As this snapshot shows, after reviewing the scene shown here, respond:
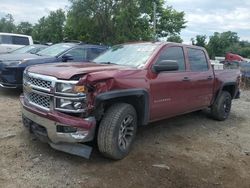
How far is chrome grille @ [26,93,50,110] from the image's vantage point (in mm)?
4758

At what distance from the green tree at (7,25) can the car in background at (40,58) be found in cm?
5264

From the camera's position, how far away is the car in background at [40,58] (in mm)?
8906

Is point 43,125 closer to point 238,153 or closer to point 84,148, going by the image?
point 84,148

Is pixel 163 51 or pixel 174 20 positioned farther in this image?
pixel 174 20

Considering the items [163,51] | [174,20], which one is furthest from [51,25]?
[163,51]

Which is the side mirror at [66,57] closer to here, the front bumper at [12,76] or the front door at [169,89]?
the front bumper at [12,76]

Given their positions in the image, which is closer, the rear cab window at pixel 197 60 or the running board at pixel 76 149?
the running board at pixel 76 149

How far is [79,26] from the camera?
24719 mm

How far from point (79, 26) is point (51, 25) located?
19569 millimetres

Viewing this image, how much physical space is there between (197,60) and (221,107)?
1.52m

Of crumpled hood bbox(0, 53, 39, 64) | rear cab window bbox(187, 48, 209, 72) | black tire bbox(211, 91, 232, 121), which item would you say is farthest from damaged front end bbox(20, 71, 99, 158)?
crumpled hood bbox(0, 53, 39, 64)

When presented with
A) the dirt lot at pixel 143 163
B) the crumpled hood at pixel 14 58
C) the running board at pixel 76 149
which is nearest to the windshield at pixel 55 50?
the crumpled hood at pixel 14 58

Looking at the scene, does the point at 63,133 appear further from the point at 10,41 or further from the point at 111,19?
the point at 111,19

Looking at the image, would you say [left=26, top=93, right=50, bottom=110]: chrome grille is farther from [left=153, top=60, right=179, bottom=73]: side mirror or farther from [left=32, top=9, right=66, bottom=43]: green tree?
[left=32, top=9, right=66, bottom=43]: green tree
